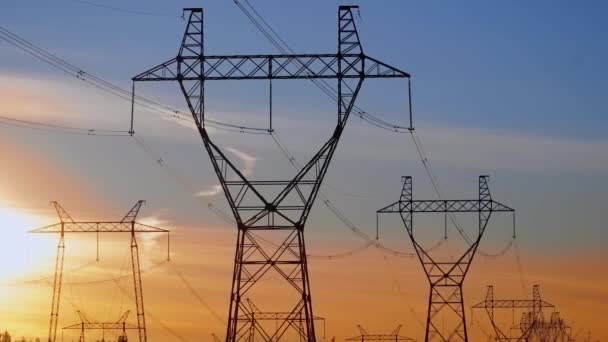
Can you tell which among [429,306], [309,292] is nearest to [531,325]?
[429,306]

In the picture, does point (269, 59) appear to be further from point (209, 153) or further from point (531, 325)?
point (531, 325)

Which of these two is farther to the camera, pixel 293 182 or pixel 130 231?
→ pixel 130 231

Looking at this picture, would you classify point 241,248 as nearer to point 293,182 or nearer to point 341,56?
point 293,182

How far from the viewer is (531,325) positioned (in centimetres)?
19500

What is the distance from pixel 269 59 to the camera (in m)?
81.6

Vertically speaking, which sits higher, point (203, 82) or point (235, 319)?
point (203, 82)

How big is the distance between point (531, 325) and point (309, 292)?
11309 cm

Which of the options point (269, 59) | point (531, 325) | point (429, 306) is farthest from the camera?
point (531, 325)

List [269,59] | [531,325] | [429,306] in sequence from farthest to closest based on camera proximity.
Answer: [531,325], [429,306], [269,59]

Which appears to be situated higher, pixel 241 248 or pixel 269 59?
pixel 269 59

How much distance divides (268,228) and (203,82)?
8.47 metres

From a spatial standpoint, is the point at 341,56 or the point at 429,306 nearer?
the point at 341,56

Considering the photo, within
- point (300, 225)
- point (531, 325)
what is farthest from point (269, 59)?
point (531, 325)

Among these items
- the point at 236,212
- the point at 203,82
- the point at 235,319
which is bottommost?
the point at 235,319
